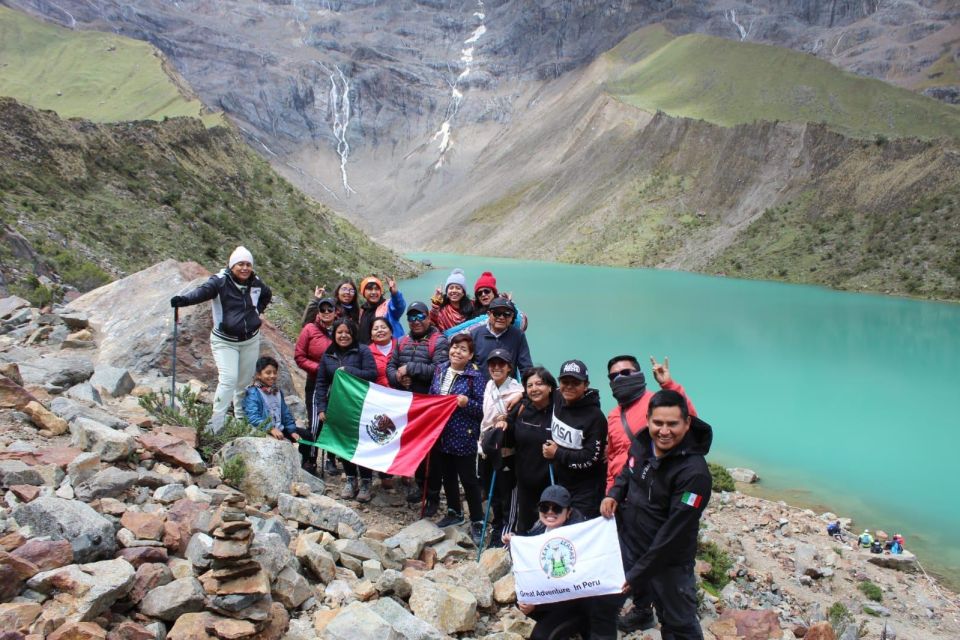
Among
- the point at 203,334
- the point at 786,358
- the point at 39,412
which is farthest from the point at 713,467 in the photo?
the point at 786,358

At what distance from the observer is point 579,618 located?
13.7 ft

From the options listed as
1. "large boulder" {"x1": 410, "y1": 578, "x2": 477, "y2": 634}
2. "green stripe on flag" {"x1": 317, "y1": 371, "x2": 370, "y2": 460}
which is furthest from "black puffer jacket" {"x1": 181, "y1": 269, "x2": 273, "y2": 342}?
"large boulder" {"x1": 410, "y1": 578, "x2": 477, "y2": 634}

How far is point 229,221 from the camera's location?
29062 mm

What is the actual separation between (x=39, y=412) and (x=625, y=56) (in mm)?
123553

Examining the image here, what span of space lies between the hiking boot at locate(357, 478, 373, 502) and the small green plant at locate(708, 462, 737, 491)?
5.73 metres

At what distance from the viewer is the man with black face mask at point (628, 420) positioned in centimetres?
448

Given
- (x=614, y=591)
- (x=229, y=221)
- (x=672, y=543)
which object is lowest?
(x=614, y=591)

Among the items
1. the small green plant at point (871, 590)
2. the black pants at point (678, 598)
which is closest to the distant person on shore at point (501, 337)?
the black pants at point (678, 598)

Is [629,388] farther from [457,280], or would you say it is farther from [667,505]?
[457,280]

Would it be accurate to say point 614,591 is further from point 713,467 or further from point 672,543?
point 713,467

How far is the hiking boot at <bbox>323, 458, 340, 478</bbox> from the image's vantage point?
23.3ft

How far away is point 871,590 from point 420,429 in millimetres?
5049

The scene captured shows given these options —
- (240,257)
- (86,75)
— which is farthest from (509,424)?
(86,75)

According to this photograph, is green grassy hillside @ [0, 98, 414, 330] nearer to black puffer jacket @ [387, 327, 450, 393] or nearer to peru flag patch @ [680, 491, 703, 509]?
black puffer jacket @ [387, 327, 450, 393]
